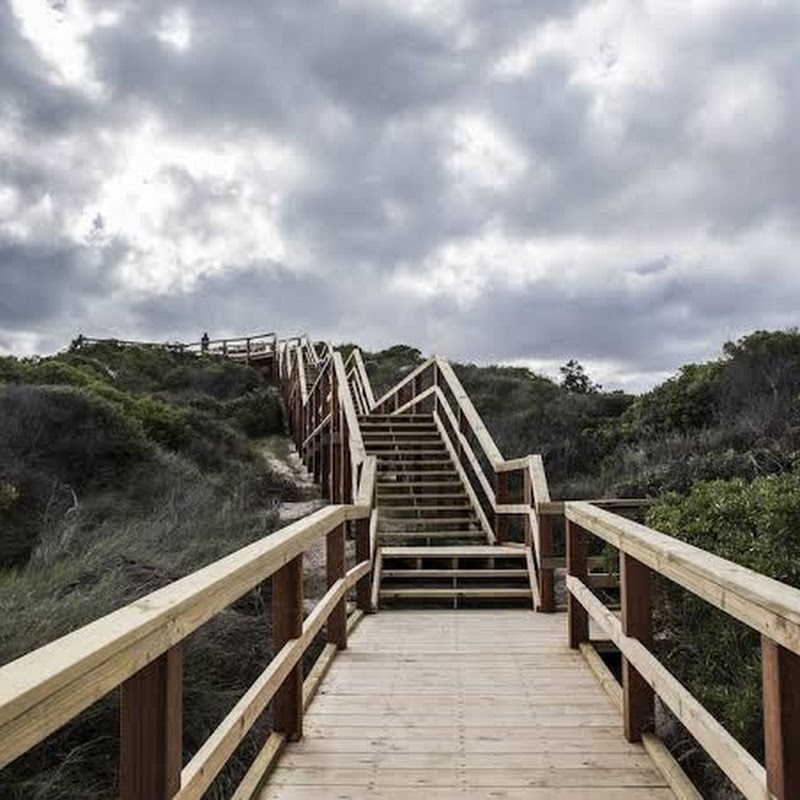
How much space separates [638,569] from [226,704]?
2.37 m

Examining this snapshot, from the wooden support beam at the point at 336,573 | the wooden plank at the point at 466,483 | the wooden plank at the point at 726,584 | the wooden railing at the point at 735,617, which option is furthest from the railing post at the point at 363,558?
the wooden plank at the point at 726,584

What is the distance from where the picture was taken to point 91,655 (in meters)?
1.49

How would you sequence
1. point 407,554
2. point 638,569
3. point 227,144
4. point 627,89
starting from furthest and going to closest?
point 227,144, point 627,89, point 407,554, point 638,569

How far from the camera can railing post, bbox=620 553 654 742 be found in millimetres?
3461

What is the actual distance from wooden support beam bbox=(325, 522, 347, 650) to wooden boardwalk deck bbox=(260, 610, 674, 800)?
0.42 feet

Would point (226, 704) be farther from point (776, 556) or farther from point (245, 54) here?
point (245, 54)

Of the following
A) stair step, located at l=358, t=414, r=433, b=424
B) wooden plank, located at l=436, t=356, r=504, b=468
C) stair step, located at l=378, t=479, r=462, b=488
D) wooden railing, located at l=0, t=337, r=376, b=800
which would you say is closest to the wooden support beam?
wooden railing, located at l=0, t=337, r=376, b=800

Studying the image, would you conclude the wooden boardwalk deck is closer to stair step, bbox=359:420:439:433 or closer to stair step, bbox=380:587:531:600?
stair step, bbox=380:587:531:600

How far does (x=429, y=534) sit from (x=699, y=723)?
6.04m

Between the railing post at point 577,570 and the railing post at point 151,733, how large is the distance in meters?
3.55

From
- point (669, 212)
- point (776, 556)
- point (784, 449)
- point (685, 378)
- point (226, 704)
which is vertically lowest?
point (226, 704)

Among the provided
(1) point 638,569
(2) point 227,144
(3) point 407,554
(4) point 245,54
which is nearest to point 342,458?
(3) point 407,554

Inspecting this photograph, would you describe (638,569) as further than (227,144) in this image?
No

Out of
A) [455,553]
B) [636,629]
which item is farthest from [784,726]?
[455,553]
